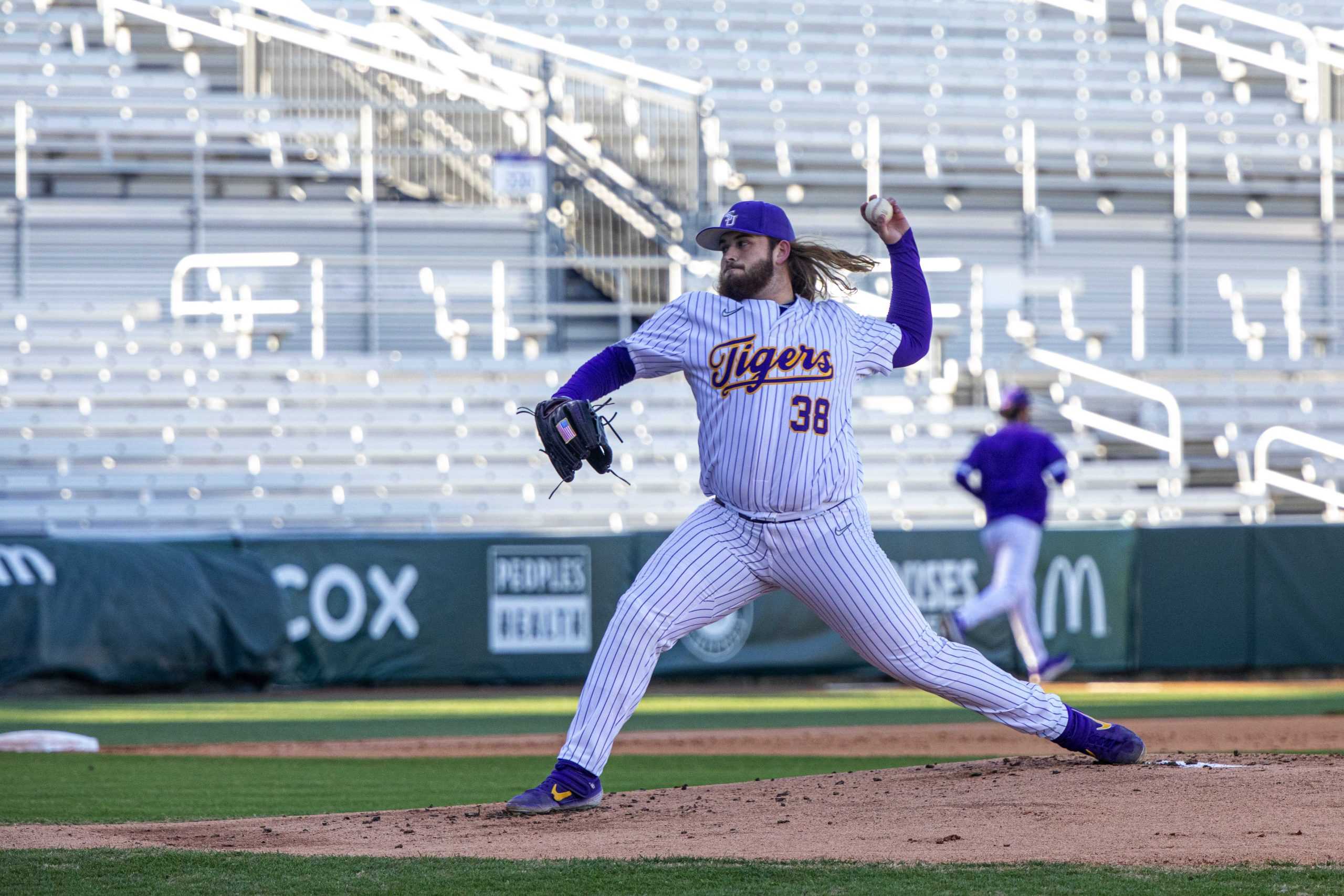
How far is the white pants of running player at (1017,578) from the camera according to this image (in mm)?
10664

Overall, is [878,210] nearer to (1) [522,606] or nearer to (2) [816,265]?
(2) [816,265]

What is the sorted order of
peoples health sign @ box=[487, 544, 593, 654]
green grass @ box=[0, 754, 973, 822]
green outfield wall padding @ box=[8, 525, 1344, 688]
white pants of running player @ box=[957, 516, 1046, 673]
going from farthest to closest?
peoples health sign @ box=[487, 544, 593, 654] → green outfield wall padding @ box=[8, 525, 1344, 688] → white pants of running player @ box=[957, 516, 1046, 673] → green grass @ box=[0, 754, 973, 822]

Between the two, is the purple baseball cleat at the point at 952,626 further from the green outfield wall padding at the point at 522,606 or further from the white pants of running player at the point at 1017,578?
the green outfield wall padding at the point at 522,606

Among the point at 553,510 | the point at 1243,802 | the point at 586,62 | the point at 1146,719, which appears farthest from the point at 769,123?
the point at 1243,802

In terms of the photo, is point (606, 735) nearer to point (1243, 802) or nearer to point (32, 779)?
point (1243, 802)

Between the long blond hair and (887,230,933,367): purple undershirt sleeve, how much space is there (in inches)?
3.7

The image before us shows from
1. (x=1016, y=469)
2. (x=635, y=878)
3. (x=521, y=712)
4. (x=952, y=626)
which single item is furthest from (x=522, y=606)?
(x=635, y=878)

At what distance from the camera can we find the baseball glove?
4.69 m

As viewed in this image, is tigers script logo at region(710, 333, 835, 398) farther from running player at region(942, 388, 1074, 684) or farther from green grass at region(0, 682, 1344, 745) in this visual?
running player at region(942, 388, 1074, 684)

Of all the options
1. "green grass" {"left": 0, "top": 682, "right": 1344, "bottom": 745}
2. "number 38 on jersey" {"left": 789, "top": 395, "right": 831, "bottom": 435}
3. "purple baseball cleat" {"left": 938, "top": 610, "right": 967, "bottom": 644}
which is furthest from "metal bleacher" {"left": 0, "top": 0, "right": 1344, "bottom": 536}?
"number 38 on jersey" {"left": 789, "top": 395, "right": 831, "bottom": 435}

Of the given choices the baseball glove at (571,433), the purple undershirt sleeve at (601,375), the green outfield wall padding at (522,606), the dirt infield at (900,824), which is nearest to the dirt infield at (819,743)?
the dirt infield at (900,824)

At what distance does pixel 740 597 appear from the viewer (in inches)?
191

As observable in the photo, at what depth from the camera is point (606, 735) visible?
4746mm

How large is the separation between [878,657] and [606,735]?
812 mm
